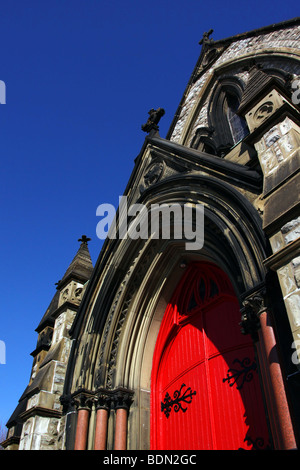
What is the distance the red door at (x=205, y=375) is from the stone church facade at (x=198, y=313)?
0.07ft

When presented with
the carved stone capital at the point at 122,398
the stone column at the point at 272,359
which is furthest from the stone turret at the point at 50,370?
the stone column at the point at 272,359

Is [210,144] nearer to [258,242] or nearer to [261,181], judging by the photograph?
[261,181]

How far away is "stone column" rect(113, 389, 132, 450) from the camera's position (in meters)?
6.06

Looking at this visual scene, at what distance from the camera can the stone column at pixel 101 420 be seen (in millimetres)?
6152

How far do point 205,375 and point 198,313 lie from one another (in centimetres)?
108

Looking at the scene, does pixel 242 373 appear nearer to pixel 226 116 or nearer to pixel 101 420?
pixel 101 420

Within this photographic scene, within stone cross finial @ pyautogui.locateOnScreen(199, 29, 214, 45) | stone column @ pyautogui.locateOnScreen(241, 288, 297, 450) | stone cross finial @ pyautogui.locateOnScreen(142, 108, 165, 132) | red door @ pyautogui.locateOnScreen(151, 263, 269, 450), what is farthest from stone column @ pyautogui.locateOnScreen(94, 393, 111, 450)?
Answer: stone cross finial @ pyautogui.locateOnScreen(199, 29, 214, 45)

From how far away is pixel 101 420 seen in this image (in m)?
6.37

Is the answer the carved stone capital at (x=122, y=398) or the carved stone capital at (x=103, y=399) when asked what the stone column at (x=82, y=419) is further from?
the carved stone capital at (x=122, y=398)

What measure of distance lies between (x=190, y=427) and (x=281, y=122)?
438cm

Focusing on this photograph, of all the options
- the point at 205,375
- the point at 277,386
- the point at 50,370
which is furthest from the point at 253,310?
the point at 50,370

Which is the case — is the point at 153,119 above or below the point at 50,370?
above

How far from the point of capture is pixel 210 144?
9516 mm
